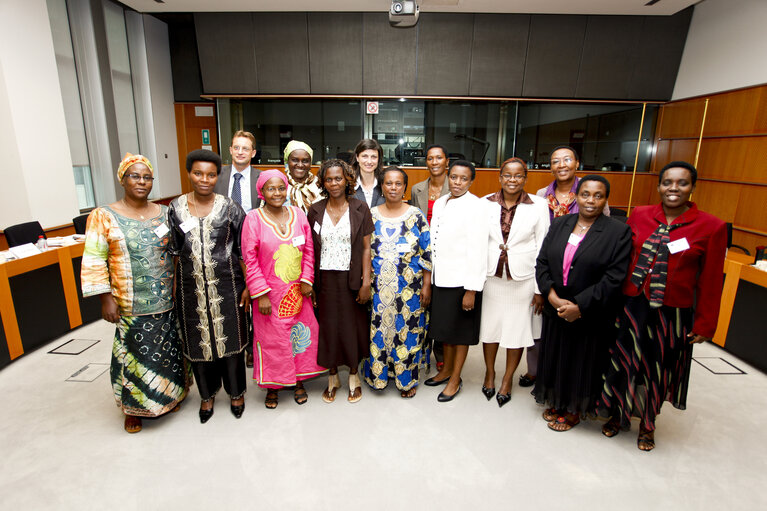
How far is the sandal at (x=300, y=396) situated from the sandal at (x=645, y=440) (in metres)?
2.17

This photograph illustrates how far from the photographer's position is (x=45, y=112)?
4.60 m

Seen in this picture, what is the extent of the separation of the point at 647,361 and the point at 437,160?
1.98 metres

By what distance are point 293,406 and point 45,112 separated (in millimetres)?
4759

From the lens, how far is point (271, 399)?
2.73m

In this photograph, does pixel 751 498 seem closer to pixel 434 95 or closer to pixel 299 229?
pixel 299 229

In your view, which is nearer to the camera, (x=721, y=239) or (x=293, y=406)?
(x=721, y=239)

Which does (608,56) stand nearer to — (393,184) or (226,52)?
(393,184)

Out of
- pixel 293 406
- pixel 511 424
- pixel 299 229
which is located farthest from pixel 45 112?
pixel 511 424

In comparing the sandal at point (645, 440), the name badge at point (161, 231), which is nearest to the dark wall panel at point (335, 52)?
the name badge at point (161, 231)

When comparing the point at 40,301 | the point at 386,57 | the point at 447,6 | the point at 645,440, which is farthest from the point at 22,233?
the point at 447,6

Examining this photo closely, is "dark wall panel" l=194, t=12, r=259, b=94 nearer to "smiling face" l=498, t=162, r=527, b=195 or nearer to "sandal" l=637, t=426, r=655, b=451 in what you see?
"smiling face" l=498, t=162, r=527, b=195

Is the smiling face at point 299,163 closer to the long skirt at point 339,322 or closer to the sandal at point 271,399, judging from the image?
the long skirt at point 339,322

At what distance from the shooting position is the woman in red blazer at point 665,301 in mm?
2012

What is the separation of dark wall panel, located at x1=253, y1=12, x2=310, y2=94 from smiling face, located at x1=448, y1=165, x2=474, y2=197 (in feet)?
14.8
